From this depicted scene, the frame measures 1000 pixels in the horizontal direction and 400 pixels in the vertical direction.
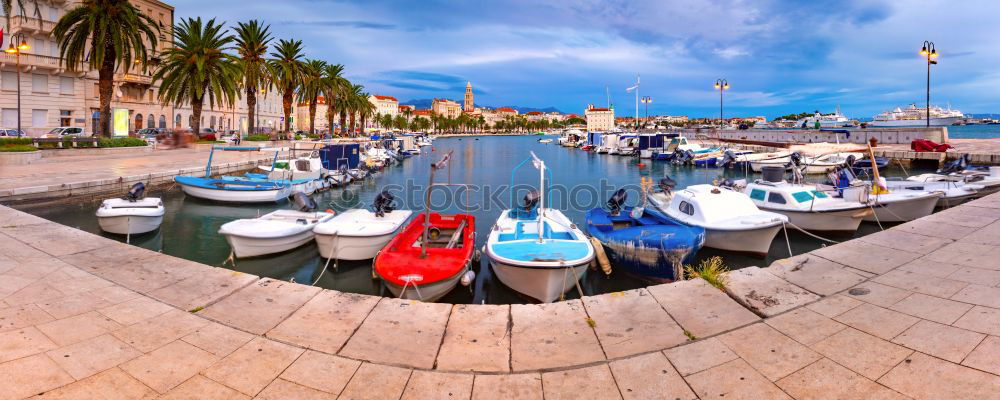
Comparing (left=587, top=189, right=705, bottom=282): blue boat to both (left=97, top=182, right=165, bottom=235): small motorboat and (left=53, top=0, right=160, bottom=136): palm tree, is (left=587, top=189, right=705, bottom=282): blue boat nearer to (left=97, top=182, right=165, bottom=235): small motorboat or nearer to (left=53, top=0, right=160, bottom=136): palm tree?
(left=97, top=182, right=165, bottom=235): small motorboat

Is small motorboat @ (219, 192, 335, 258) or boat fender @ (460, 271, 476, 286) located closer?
boat fender @ (460, 271, 476, 286)

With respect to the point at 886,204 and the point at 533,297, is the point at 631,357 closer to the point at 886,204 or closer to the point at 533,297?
the point at 533,297

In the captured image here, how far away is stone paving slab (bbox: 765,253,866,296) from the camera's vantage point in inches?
285

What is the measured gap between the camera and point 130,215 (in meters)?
15.6

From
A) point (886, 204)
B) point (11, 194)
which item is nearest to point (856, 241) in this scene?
point (886, 204)

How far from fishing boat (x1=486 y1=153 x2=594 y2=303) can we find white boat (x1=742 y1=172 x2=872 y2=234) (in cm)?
900

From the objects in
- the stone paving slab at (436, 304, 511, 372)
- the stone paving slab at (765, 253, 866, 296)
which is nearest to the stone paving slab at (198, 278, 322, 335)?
the stone paving slab at (436, 304, 511, 372)

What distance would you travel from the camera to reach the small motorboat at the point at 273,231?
43.8ft

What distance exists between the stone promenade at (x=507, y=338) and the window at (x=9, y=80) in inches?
2098

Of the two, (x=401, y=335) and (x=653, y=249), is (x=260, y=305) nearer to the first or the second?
(x=401, y=335)

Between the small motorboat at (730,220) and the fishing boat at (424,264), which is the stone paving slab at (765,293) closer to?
the fishing boat at (424,264)

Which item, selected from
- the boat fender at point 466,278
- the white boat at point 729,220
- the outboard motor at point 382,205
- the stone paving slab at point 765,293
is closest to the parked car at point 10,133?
the outboard motor at point 382,205

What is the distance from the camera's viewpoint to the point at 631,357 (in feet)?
17.3

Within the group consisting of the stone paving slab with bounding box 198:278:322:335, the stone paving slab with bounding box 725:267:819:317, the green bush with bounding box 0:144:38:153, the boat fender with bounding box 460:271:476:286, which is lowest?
the boat fender with bounding box 460:271:476:286
